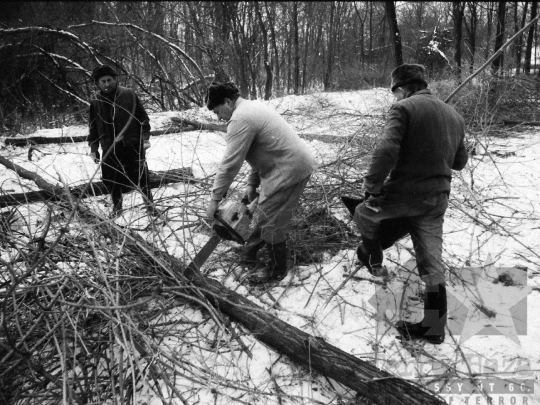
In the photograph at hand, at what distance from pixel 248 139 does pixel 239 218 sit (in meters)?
0.57

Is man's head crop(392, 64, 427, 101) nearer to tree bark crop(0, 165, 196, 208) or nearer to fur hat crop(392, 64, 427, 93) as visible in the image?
fur hat crop(392, 64, 427, 93)

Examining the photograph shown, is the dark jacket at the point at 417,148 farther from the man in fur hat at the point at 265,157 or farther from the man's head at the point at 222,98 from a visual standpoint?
the man's head at the point at 222,98

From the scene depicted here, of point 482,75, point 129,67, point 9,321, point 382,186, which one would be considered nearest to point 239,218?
point 382,186

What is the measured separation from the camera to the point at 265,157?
9.18 feet

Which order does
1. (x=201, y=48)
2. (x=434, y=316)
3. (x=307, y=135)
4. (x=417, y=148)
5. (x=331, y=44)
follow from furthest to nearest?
(x=331, y=44) → (x=201, y=48) → (x=307, y=135) → (x=434, y=316) → (x=417, y=148)

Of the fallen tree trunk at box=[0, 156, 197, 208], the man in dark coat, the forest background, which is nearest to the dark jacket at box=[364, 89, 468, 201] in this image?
the fallen tree trunk at box=[0, 156, 197, 208]

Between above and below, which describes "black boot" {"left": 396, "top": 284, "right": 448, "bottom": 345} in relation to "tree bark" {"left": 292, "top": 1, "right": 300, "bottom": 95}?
below

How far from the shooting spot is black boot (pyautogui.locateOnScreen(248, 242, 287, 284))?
120 inches

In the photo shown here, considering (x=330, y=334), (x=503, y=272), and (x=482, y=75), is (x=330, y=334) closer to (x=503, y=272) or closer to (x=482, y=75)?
(x=503, y=272)

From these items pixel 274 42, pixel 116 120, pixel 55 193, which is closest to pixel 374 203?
pixel 116 120

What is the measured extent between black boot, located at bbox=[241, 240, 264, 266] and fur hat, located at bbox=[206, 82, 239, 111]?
1.28 metres

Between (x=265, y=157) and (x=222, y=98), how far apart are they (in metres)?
0.53

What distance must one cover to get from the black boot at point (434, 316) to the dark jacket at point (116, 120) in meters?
3.12

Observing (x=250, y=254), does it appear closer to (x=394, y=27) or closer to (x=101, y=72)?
(x=101, y=72)
